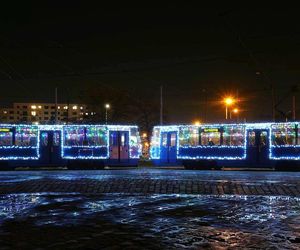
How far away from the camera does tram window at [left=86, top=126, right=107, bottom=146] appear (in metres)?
37.1

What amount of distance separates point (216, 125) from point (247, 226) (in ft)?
91.5

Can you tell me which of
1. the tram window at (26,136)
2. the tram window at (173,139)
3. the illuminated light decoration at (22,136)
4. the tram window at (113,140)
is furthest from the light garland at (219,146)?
the tram window at (26,136)

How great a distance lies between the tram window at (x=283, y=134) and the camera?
33.5 m

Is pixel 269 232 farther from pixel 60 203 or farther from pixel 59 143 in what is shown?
pixel 59 143

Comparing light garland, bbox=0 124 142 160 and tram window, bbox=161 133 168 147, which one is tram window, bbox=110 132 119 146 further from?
tram window, bbox=161 133 168 147

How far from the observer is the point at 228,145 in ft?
118

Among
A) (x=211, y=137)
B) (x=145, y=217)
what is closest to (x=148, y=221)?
(x=145, y=217)

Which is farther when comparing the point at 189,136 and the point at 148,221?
the point at 189,136

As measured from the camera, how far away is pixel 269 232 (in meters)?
7.96

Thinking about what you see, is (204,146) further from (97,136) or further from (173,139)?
(97,136)

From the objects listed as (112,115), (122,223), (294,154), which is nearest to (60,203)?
(122,223)

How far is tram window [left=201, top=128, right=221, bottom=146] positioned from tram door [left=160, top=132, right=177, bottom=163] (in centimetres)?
215

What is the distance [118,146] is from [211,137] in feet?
19.0

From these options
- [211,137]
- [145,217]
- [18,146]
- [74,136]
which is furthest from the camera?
[74,136]
